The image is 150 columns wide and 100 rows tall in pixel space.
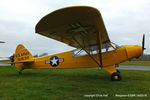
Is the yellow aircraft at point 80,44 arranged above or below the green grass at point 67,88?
above

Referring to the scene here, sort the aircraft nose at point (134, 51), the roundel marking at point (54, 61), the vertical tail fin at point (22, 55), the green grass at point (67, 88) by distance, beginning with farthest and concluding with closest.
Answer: the vertical tail fin at point (22, 55)
the roundel marking at point (54, 61)
the aircraft nose at point (134, 51)
the green grass at point (67, 88)

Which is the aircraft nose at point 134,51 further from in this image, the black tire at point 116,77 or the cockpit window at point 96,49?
the black tire at point 116,77

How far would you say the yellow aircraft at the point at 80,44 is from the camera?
3.53 metres

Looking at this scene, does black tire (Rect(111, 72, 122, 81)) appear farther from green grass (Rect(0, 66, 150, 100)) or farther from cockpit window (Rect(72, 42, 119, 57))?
cockpit window (Rect(72, 42, 119, 57))

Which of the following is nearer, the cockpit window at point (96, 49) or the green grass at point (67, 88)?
the green grass at point (67, 88)

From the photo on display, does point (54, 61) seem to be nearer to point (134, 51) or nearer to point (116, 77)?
point (116, 77)

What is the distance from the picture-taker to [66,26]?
13.9 feet

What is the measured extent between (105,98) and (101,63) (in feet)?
9.44

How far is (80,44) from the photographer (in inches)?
254

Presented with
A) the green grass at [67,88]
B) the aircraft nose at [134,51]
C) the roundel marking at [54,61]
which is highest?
the aircraft nose at [134,51]

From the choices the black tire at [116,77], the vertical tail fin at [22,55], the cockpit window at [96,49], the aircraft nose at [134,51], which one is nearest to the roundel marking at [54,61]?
the cockpit window at [96,49]

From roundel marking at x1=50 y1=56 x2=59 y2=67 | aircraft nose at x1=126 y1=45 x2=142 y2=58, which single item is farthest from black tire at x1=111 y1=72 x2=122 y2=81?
roundel marking at x1=50 y1=56 x2=59 y2=67

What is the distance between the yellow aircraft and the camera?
3526 millimetres

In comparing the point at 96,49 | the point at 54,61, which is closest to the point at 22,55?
the point at 54,61
